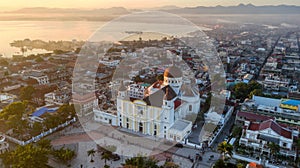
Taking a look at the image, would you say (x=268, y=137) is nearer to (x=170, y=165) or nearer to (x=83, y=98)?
(x=170, y=165)

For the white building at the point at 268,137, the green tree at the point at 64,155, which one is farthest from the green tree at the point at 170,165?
the green tree at the point at 64,155

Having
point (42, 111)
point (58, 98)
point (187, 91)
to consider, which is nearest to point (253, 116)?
point (187, 91)

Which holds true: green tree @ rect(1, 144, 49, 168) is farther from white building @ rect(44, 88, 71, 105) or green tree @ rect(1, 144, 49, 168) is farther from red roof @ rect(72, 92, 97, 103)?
white building @ rect(44, 88, 71, 105)

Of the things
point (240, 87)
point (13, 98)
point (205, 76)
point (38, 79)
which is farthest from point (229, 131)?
point (38, 79)

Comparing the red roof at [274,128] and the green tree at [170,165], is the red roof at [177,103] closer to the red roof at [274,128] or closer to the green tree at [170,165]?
the green tree at [170,165]

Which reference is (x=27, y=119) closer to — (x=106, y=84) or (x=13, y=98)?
(x=13, y=98)

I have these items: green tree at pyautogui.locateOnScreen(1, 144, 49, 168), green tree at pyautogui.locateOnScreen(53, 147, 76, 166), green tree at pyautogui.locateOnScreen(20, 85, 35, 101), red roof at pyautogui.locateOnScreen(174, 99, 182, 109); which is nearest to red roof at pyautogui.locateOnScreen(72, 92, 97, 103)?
green tree at pyautogui.locateOnScreen(20, 85, 35, 101)
